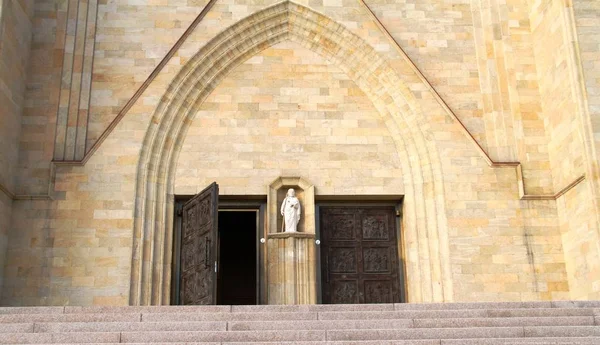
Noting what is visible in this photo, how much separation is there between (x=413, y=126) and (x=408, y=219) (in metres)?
1.77

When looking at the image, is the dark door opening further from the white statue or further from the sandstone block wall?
the sandstone block wall

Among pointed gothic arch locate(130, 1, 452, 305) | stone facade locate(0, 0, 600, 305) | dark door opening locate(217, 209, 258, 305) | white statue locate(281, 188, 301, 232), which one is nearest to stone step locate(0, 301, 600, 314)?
stone facade locate(0, 0, 600, 305)

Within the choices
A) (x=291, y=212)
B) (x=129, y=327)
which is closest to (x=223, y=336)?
(x=129, y=327)

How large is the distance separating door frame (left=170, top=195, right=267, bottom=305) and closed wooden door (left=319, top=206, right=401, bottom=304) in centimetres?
108

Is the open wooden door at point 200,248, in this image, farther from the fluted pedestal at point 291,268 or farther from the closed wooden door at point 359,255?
the closed wooden door at point 359,255

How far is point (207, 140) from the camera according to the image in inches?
568

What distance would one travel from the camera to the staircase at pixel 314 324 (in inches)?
324

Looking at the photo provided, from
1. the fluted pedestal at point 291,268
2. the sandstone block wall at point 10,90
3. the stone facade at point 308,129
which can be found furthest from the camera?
the fluted pedestal at point 291,268

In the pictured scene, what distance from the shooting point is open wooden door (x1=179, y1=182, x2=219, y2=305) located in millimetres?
12727

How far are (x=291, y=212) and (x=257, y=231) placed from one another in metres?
0.79

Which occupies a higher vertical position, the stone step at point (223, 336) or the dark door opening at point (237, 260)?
the dark door opening at point (237, 260)

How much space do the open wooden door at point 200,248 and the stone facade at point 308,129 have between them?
1.21 feet

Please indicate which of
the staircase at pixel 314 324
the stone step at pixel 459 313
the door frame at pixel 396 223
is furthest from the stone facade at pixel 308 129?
the staircase at pixel 314 324

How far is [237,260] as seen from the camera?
19.7m
